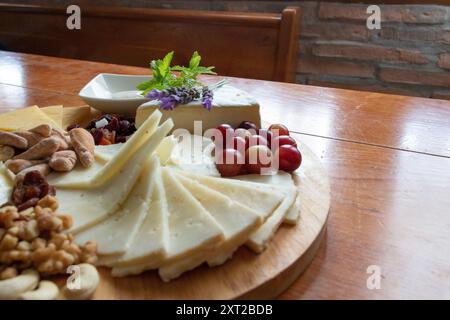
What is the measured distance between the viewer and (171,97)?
132cm

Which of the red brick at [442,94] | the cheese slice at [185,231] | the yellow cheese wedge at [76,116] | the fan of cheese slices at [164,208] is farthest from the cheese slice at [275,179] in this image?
the red brick at [442,94]

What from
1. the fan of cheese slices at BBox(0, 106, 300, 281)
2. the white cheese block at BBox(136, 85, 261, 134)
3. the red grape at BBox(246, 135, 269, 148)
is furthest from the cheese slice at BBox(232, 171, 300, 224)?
the white cheese block at BBox(136, 85, 261, 134)

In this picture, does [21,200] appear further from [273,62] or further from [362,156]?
[273,62]

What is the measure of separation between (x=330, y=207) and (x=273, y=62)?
1917 millimetres

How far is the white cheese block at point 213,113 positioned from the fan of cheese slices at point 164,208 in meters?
0.27

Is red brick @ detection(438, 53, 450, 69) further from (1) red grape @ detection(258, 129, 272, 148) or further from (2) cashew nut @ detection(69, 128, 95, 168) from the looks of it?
(2) cashew nut @ detection(69, 128, 95, 168)

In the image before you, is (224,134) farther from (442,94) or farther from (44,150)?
(442,94)

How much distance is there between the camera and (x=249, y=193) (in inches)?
35.6

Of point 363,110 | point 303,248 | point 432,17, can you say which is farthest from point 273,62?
point 303,248

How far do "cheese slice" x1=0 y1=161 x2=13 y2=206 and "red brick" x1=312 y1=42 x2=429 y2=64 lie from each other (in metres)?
2.26

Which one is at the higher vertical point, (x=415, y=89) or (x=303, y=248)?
(x=415, y=89)

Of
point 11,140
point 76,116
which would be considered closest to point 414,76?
point 76,116

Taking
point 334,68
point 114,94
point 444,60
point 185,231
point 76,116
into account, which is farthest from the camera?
point 334,68

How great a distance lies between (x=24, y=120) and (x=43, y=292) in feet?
2.63
